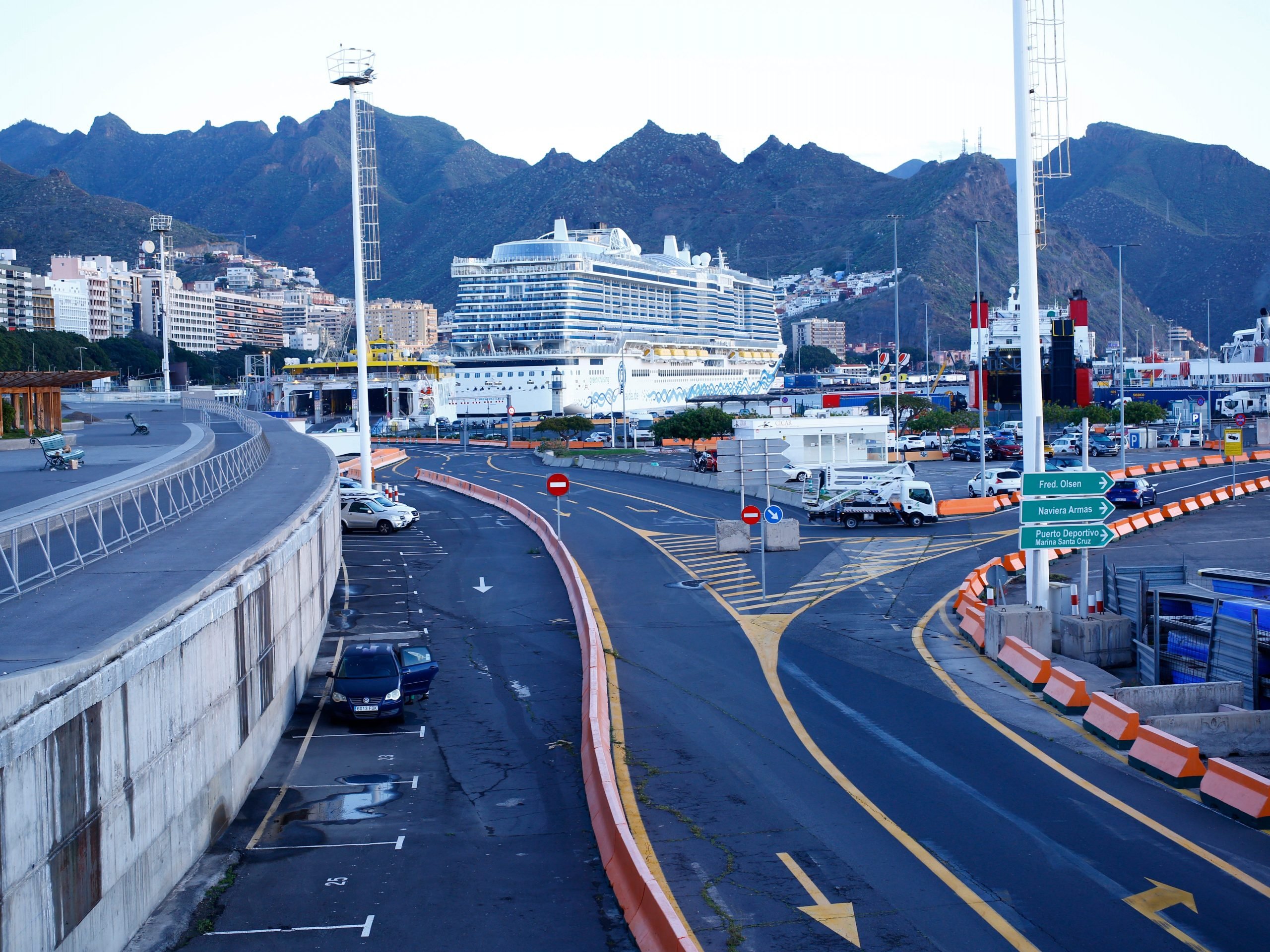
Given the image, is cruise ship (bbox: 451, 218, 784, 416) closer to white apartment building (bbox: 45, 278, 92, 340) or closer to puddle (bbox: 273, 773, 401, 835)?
white apartment building (bbox: 45, 278, 92, 340)

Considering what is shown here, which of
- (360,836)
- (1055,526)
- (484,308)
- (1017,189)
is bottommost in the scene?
(360,836)

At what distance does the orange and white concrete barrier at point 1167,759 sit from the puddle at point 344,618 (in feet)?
51.4

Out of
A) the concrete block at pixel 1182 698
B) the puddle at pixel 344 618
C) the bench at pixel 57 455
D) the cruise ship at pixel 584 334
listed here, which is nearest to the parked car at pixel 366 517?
the bench at pixel 57 455

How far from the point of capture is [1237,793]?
12.2 m

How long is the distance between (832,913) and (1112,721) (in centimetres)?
700

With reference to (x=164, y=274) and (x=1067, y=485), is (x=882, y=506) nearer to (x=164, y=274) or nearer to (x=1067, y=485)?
(x=1067, y=485)

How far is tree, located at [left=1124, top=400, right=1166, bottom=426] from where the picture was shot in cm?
7775

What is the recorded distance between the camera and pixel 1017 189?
2194cm

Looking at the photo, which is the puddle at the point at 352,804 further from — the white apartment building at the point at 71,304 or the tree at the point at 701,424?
the white apartment building at the point at 71,304

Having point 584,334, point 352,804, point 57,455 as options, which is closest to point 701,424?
point 57,455

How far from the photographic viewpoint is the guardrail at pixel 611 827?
9445 millimetres

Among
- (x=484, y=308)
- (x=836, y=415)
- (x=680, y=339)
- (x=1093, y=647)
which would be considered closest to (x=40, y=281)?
(x=484, y=308)

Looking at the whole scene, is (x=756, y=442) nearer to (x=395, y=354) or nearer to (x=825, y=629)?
(x=825, y=629)

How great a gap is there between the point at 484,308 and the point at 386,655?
133 m
